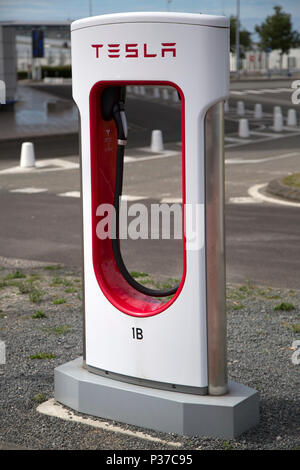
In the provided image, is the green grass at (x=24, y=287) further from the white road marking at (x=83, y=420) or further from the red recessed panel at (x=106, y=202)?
the red recessed panel at (x=106, y=202)

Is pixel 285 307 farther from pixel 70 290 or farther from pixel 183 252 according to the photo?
pixel 183 252

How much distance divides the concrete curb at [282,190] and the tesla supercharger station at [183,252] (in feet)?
27.3

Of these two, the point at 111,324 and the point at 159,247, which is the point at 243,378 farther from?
the point at 159,247

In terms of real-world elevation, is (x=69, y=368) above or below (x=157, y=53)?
below

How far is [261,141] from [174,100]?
18.4 m

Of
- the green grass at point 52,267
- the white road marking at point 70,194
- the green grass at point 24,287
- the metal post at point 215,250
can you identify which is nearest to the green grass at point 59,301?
the green grass at point 24,287

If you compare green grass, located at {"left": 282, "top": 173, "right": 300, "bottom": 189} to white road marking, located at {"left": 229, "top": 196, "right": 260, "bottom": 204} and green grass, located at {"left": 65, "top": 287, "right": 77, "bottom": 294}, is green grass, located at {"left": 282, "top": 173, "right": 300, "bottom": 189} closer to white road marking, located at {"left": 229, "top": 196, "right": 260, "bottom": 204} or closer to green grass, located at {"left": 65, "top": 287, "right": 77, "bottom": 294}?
white road marking, located at {"left": 229, "top": 196, "right": 260, "bottom": 204}

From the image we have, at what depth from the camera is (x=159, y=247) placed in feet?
31.5

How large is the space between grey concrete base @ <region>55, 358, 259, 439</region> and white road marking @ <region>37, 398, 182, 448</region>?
0.05 m

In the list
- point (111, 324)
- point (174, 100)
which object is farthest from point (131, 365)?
point (174, 100)

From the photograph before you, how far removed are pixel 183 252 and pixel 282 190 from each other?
900 centimetres

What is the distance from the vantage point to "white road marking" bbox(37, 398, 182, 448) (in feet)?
14.4

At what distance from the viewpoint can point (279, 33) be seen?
91688mm

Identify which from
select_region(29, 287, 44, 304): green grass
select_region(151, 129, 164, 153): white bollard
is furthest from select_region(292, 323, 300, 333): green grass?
select_region(151, 129, 164, 153): white bollard
